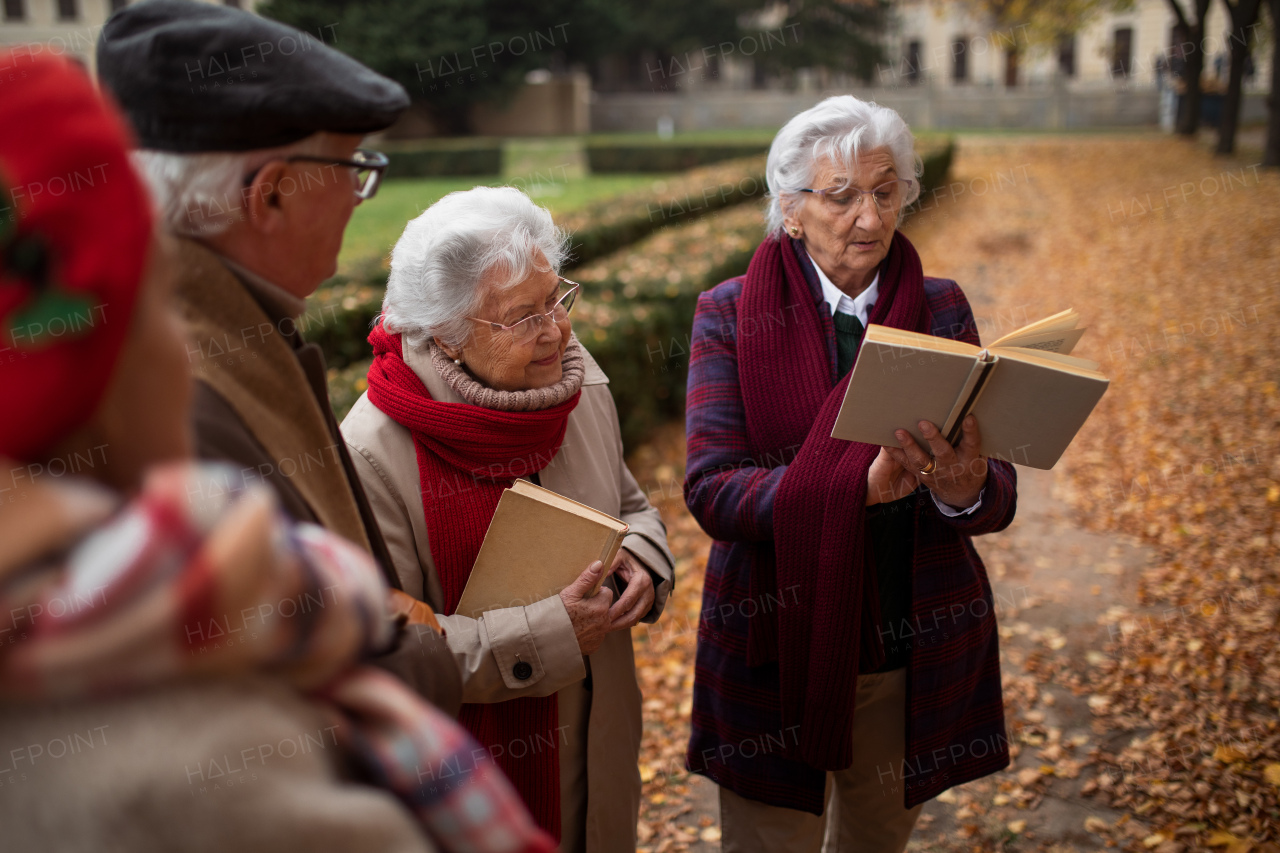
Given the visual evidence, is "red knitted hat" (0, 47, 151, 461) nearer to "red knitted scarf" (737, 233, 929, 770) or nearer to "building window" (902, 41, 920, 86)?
"red knitted scarf" (737, 233, 929, 770)

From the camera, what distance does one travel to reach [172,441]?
793mm

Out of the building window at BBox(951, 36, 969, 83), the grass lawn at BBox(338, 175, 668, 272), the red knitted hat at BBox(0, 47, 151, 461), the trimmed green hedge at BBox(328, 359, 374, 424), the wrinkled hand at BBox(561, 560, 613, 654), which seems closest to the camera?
the red knitted hat at BBox(0, 47, 151, 461)

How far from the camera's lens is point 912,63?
4422 cm

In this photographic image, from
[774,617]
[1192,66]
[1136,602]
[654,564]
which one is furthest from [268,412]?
[1192,66]

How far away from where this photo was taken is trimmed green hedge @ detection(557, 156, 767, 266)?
9.94m

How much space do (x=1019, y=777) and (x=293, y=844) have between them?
362 cm

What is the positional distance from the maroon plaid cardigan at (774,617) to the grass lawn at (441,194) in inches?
387

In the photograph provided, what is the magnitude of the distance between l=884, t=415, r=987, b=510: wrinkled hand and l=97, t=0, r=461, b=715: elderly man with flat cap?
1.25 metres

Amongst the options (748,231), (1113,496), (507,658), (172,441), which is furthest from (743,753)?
(748,231)

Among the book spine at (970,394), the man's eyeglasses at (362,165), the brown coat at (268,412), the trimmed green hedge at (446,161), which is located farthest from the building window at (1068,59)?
the brown coat at (268,412)

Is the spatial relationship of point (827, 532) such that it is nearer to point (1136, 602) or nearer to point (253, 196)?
point (253, 196)

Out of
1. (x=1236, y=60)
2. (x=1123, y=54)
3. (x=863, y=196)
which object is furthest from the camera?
(x=1123, y=54)

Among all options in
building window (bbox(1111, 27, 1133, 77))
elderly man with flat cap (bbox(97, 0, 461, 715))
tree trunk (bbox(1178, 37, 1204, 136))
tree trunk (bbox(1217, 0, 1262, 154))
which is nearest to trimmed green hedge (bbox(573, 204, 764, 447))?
elderly man with flat cap (bbox(97, 0, 461, 715))

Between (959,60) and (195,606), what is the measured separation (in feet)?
167
